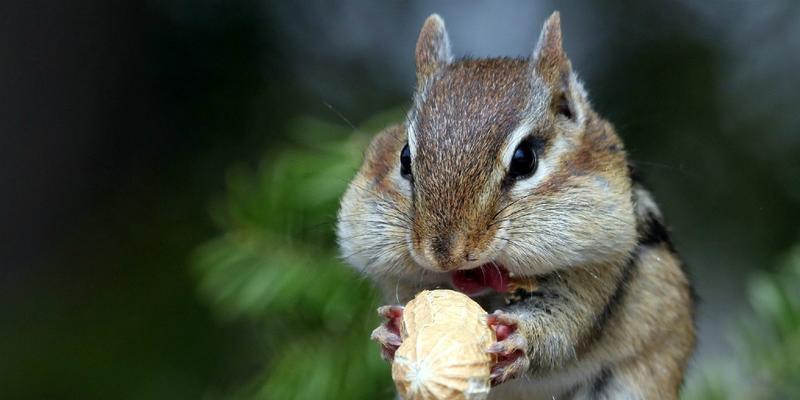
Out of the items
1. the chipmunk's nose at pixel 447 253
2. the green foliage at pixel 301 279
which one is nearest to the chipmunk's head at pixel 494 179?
the chipmunk's nose at pixel 447 253

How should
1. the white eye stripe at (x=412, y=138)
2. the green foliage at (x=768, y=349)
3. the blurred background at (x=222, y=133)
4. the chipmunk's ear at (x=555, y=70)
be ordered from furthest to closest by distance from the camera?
the blurred background at (x=222, y=133) → the green foliage at (x=768, y=349) → the chipmunk's ear at (x=555, y=70) → the white eye stripe at (x=412, y=138)

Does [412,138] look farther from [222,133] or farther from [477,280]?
[222,133]

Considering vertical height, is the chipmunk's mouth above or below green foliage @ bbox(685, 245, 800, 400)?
above

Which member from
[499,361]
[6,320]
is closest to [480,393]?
[499,361]

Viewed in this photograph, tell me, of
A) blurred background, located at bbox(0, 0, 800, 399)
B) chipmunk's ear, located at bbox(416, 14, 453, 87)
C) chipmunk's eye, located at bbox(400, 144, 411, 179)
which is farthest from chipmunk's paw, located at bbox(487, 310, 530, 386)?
blurred background, located at bbox(0, 0, 800, 399)

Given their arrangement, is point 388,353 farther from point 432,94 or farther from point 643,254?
point 643,254

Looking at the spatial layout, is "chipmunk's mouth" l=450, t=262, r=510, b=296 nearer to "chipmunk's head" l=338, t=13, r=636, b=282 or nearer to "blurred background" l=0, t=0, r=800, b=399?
"chipmunk's head" l=338, t=13, r=636, b=282

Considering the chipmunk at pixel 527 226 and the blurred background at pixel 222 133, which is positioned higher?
the blurred background at pixel 222 133

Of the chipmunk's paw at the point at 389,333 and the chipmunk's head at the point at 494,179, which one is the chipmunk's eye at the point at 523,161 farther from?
the chipmunk's paw at the point at 389,333
